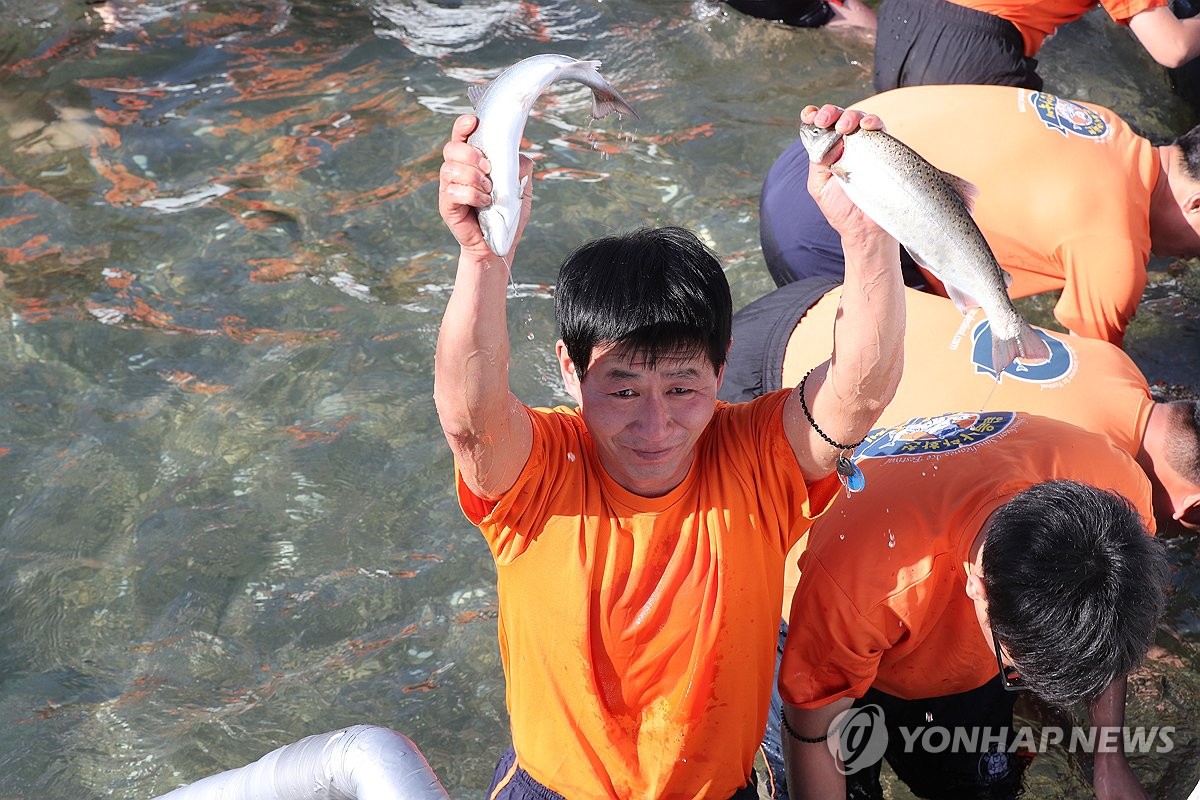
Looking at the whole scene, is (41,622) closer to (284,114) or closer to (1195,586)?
(284,114)

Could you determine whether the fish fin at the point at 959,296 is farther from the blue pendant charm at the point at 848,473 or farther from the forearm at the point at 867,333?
the blue pendant charm at the point at 848,473

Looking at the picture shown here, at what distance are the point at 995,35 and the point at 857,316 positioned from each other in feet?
13.0

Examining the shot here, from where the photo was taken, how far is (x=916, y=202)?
8.12 feet

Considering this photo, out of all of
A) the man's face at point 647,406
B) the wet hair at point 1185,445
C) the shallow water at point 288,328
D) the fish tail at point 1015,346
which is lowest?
the shallow water at point 288,328

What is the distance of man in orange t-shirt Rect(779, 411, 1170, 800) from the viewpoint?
281cm

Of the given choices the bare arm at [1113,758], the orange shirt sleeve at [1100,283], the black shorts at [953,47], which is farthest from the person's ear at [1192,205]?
the bare arm at [1113,758]

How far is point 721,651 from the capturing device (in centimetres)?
280

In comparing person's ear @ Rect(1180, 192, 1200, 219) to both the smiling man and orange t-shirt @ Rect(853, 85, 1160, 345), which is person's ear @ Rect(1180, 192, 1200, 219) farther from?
the smiling man

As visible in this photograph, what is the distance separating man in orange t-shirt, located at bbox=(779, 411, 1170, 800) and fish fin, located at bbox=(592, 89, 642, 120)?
1316 mm

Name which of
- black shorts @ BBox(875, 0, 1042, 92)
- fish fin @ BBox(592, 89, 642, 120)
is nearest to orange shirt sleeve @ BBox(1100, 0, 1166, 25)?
black shorts @ BBox(875, 0, 1042, 92)

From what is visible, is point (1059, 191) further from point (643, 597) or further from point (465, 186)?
point (465, 186)

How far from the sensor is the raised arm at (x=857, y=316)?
8.20ft

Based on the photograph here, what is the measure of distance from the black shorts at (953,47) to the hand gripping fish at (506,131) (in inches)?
170

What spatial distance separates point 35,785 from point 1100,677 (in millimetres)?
3390
